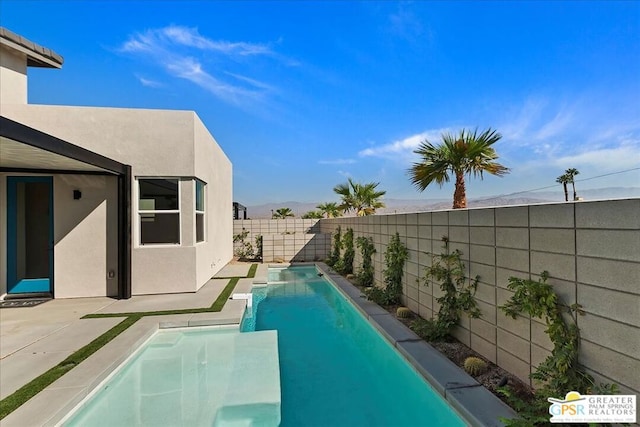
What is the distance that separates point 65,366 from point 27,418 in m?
1.02

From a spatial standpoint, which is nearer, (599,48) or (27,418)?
(27,418)

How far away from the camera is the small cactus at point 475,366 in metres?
3.24

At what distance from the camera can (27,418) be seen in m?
2.54

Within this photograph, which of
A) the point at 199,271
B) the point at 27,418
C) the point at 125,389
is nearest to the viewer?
the point at 27,418

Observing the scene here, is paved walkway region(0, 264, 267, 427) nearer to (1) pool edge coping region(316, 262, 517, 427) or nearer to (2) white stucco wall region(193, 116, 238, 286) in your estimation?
(2) white stucco wall region(193, 116, 238, 286)

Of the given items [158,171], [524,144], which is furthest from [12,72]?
[524,144]

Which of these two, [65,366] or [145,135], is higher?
[145,135]

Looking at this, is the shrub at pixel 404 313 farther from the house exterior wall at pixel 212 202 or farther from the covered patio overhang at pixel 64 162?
the covered patio overhang at pixel 64 162

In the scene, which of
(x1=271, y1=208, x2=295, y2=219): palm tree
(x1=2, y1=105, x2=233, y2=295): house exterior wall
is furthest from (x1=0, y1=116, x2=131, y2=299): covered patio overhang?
(x1=271, y1=208, x2=295, y2=219): palm tree

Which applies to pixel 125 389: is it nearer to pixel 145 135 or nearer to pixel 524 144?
pixel 145 135

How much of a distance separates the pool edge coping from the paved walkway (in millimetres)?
2392

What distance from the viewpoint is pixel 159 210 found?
22.8 ft

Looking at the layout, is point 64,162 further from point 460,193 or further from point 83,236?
point 460,193

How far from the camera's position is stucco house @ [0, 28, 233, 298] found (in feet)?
21.3
